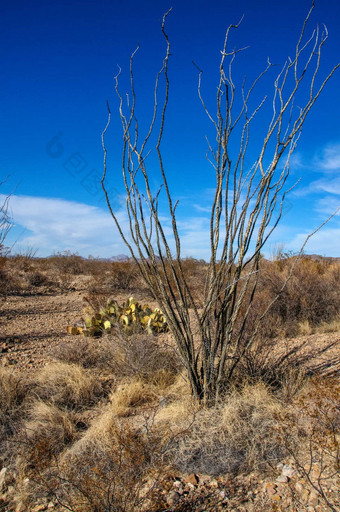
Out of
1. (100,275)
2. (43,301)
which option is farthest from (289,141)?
(100,275)

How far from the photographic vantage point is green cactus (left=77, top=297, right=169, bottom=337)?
20.5 feet

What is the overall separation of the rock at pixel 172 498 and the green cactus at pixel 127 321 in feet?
11.9

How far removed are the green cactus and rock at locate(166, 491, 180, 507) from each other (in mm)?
3631

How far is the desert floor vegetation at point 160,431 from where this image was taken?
2225 millimetres

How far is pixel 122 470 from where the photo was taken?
230cm

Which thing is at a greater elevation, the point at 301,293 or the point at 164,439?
the point at 301,293

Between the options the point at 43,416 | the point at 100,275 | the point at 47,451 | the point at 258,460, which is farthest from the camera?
the point at 100,275

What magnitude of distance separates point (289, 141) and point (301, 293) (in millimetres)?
4217

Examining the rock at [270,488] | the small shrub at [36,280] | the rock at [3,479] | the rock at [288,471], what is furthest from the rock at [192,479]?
the small shrub at [36,280]

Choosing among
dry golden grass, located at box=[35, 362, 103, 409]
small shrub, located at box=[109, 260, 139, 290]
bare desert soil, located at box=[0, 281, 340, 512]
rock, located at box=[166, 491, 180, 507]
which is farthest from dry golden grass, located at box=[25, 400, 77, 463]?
small shrub, located at box=[109, 260, 139, 290]

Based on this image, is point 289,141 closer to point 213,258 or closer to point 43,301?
point 213,258

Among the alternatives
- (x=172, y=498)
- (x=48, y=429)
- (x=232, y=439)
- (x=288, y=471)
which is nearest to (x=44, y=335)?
(x=48, y=429)

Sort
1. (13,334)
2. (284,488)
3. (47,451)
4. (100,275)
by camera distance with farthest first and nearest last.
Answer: (100,275) < (13,334) < (47,451) < (284,488)

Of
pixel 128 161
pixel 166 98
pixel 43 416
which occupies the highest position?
pixel 166 98
